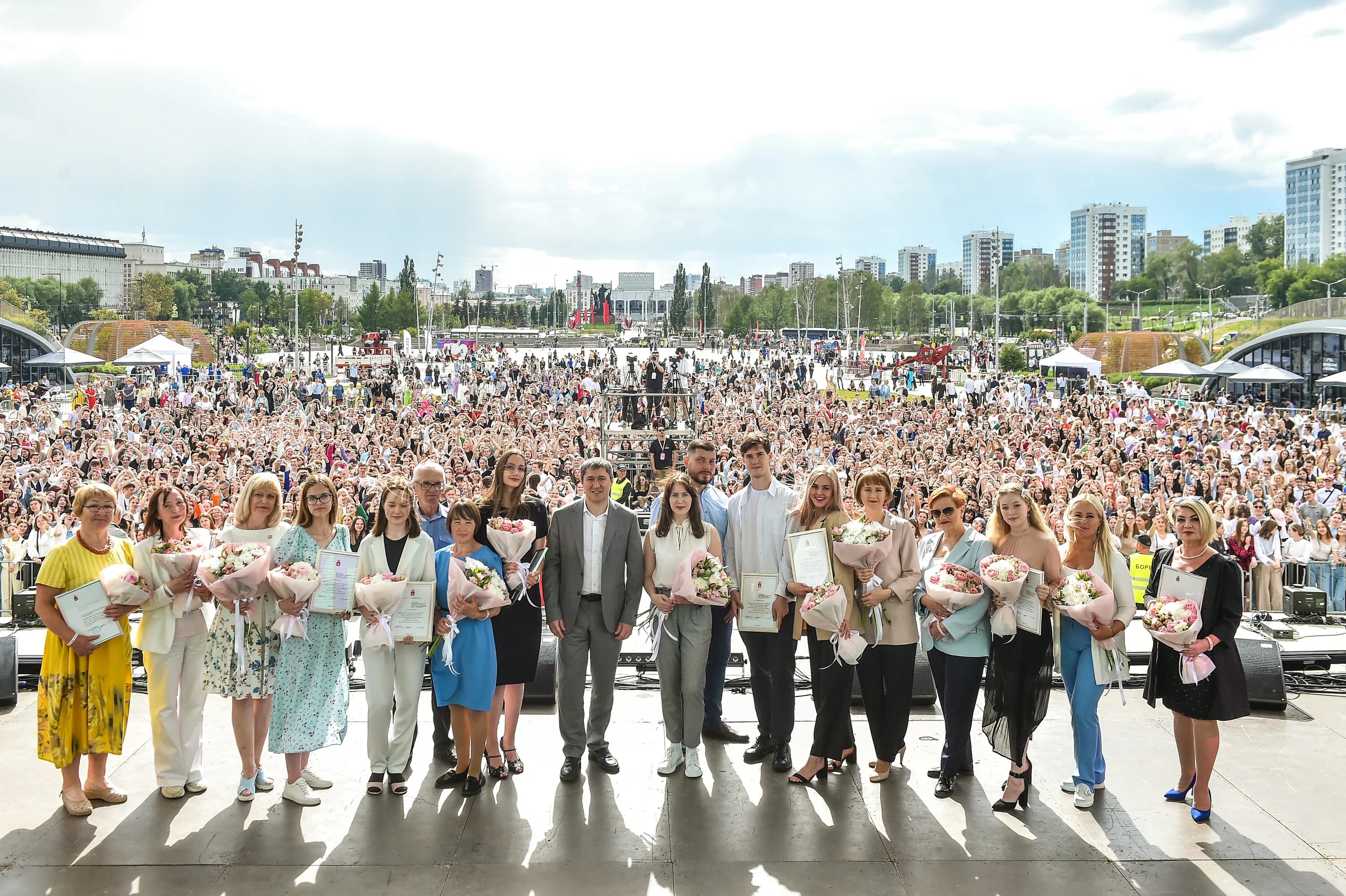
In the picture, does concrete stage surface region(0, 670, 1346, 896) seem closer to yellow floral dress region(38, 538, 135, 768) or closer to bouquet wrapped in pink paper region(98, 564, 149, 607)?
yellow floral dress region(38, 538, 135, 768)

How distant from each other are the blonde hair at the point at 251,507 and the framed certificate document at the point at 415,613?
2.57 feet

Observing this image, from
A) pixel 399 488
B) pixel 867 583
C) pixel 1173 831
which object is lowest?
pixel 1173 831

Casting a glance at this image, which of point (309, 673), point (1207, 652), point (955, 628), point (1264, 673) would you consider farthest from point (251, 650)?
point (1264, 673)

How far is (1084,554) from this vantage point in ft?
17.6

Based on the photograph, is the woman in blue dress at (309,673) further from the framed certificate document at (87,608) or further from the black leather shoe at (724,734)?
the black leather shoe at (724,734)

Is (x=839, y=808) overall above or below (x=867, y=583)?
below

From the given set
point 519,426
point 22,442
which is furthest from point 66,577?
point 519,426

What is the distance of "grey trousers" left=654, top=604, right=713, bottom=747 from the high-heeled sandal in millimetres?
1597

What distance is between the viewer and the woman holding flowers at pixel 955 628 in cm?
544

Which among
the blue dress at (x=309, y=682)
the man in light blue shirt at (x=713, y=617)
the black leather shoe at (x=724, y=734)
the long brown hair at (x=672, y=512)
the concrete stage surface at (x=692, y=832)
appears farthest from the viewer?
the black leather shoe at (x=724, y=734)

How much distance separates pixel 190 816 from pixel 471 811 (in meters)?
1.39

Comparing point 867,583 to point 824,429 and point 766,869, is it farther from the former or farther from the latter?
point 824,429

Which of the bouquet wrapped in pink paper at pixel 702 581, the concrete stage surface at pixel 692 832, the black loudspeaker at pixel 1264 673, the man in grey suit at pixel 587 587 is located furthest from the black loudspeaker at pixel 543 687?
the black loudspeaker at pixel 1264 673

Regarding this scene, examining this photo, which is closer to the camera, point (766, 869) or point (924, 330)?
point (766, 869)
